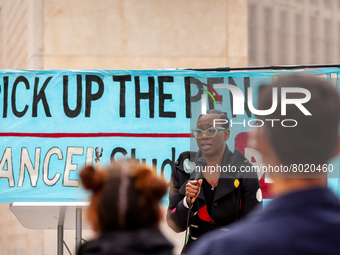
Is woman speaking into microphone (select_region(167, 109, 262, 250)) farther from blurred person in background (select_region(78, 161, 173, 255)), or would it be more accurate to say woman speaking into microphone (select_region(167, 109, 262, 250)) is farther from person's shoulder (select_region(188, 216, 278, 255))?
person's shoulder (select_region(188, 216, 278, 255))

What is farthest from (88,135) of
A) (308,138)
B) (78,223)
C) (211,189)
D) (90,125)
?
(308,138)

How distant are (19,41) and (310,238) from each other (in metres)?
7.18

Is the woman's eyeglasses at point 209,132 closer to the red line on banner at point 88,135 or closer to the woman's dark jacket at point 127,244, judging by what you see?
the red line on banner at point 88,135

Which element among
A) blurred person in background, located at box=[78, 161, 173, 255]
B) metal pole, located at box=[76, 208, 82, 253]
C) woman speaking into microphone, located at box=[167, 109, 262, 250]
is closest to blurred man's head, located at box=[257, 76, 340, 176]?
blurred person in background, located at box=[78, 161, 173, 255]

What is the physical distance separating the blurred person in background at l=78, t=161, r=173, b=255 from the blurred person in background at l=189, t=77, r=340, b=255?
277 millimetres

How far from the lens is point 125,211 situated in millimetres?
1259

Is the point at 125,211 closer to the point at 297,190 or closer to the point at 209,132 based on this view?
the point at 297,190

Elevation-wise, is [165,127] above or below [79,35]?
below

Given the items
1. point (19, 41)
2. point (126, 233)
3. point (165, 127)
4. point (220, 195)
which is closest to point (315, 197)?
point (126, 233)

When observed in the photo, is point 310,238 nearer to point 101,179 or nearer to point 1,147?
point 101,179

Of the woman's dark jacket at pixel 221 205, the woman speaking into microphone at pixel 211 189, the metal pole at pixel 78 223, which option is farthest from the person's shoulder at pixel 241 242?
the metal pole at pixel 78 223

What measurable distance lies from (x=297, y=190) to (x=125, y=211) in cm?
49

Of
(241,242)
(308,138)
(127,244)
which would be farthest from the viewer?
(127,244)

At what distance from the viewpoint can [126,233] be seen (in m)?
1.26
